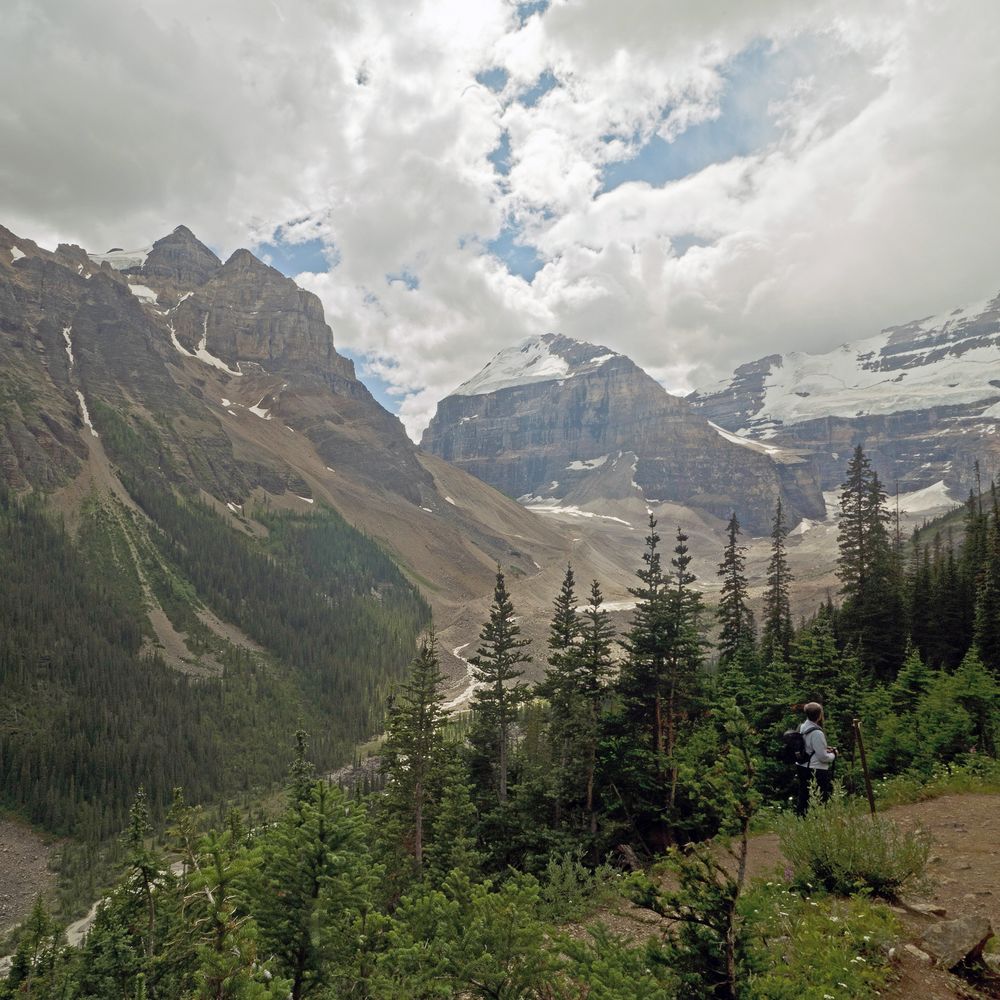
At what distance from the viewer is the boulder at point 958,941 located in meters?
6.85

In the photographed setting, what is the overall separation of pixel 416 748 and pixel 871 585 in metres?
32.6

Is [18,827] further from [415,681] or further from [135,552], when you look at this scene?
[415,681]

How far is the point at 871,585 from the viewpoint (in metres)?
42.5

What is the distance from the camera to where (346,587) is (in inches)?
7574

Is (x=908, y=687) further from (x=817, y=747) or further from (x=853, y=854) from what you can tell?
(x=853, y=854)

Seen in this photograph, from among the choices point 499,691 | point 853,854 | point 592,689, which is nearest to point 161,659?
point 499,691

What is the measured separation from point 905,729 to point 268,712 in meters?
131

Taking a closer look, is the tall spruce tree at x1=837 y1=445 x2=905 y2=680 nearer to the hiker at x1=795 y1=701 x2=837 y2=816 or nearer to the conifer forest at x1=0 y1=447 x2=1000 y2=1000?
the conifer forest at x1=0 y1=447 x2=1000 y2=1000

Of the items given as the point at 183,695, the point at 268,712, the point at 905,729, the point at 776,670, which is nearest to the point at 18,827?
the point at 183,695

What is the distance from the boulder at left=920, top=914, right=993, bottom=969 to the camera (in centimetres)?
685

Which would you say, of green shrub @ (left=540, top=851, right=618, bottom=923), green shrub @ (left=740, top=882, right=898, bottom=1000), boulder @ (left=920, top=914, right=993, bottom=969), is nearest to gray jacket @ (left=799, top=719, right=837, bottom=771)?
green shrub @ (left=740, top=882, right=898, bottom=1000)

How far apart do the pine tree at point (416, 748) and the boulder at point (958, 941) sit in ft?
79.8

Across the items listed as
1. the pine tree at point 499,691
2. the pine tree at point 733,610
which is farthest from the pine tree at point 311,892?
the pine tree at point 733,610

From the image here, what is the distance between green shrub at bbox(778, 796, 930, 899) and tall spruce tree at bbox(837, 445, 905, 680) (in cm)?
2999
